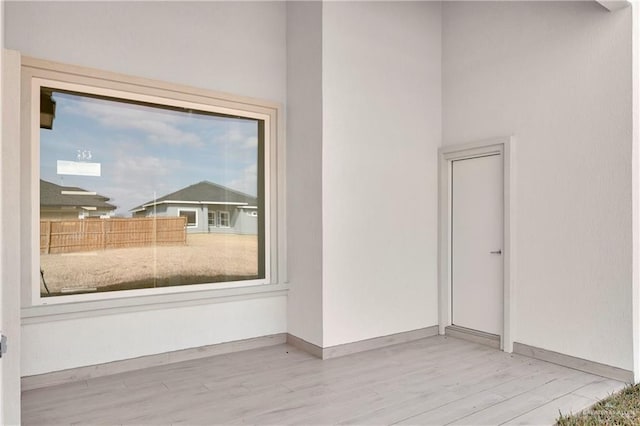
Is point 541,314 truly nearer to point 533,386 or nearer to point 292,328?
point 533,386

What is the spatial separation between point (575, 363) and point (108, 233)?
4191 millimetres

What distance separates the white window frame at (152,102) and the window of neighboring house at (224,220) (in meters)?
0.41

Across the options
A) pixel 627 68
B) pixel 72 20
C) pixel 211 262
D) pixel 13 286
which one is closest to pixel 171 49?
pixel 72 20

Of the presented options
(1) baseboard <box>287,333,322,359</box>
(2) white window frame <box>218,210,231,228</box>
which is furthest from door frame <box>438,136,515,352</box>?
(2) white window frame <box>218,210,231,228</box>

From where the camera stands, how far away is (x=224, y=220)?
441 centimetres

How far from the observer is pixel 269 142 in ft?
15.2

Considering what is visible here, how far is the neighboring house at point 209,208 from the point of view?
4074mm

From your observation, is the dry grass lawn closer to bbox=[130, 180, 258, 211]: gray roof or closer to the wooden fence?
the wooden fence

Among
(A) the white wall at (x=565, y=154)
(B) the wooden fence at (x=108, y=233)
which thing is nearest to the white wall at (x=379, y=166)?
(A) the white wall at (x=565, y=154)

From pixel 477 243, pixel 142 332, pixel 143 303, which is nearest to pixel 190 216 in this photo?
pixel 143 303

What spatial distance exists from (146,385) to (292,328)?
1.57m

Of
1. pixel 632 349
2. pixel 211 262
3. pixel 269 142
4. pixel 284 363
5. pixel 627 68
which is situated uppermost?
pixel 627 68

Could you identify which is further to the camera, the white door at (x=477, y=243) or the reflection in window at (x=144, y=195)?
the white door at (x=477, y=243)

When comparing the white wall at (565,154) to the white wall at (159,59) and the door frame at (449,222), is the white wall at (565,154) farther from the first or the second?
the white wall at (159,59)
